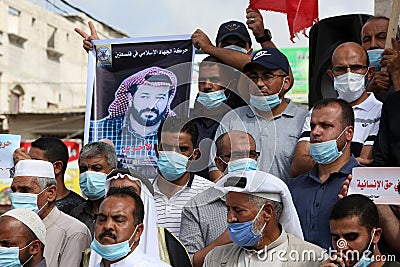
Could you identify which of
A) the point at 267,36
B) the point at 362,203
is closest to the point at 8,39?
the point at 267,36

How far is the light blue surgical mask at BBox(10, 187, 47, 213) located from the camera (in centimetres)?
599

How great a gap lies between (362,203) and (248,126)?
1654 millimetres

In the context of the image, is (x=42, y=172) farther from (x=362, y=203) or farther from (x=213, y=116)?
(x=362, y=203)

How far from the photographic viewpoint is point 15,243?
5375mm

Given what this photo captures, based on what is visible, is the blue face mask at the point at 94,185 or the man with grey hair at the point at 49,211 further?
the blue face mask at the point at 94,185

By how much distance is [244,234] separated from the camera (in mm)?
4785

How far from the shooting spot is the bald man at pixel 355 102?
5.82m

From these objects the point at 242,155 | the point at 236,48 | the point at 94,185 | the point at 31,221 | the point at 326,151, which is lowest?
the point at 31,221

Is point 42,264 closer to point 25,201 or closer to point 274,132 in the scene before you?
point 25,201

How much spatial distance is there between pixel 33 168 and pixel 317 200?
2263 mm

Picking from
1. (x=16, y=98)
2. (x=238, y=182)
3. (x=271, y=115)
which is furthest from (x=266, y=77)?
(x=16, y=98)

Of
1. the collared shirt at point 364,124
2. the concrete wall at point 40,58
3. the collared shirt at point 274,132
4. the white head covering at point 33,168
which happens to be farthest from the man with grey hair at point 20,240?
the concrete wall at point 40,58

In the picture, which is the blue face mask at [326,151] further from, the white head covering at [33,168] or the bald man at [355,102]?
the white head covering at [33,168]

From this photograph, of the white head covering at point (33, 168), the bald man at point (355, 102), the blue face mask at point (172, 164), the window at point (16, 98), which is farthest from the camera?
the window at point (16, 98)
